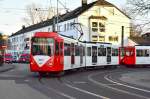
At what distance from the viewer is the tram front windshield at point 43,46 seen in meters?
34.3

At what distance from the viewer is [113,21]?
9900 centimetres

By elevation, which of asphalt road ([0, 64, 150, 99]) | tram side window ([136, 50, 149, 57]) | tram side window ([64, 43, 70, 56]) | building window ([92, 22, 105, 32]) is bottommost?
asphalt road ([0, 64, 150, 99])

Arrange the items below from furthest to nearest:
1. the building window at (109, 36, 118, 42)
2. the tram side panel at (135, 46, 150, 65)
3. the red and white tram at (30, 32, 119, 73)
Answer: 1. the building window at (109, 36, 118, 42)
2. the tram side panel at (135, 46, 150, 65)
3. the red and white tram at (30, 32, 119, 73)

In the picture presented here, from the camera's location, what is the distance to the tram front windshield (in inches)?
1351

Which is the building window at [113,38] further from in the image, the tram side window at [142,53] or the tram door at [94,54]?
the tram door at [94,54]

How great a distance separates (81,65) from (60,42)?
1142 cm

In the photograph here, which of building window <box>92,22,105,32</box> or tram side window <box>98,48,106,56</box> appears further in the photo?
building window <box>92,22,105,32</box>

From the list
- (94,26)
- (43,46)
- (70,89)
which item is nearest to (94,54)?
(43,46)

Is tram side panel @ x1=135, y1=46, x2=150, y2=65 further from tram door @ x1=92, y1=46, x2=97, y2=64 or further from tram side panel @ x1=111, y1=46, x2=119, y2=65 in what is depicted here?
tram door @ x1=92, y1=46, x2=97, y2=64

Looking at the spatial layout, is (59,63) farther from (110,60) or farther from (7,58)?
(7,58)

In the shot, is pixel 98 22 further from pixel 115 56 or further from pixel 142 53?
pixel 115 56

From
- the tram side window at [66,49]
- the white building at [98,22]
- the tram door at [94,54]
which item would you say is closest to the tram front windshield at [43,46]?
the tram side window at [66,49]

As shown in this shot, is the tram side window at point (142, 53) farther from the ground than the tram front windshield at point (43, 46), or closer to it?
closer to it

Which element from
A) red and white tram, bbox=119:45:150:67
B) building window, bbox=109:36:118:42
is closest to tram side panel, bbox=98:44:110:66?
red and white tram, bbox=119:45:150:67
